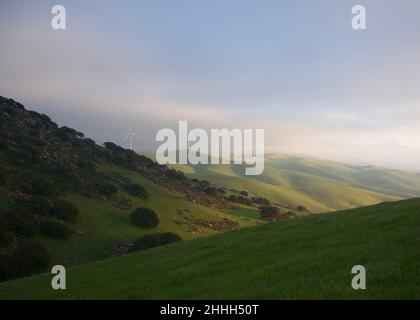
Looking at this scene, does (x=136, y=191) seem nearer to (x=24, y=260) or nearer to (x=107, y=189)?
(x=107, y=189)

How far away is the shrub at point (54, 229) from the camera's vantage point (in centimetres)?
4412

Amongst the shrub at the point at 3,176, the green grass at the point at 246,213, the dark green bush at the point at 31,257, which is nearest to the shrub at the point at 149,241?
the dark green bush at the point at 31,257

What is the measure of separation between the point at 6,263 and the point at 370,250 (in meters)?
32.8

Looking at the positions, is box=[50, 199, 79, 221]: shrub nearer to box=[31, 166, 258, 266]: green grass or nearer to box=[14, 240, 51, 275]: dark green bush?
box=[31, 166, 258, 266]: green grass

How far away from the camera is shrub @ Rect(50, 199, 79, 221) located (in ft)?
160

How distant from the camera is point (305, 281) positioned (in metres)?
13.2

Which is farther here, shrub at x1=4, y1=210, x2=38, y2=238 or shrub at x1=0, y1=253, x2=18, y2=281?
shrub at x1=4, y1=210, x2=38, y2=238

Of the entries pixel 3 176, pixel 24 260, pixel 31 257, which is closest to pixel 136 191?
pixel 3 176

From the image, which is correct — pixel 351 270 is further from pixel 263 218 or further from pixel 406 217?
pixel 263 218

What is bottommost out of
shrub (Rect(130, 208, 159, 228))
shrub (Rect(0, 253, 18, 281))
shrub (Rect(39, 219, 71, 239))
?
shrub (Rect(0, 253, 18, 281))

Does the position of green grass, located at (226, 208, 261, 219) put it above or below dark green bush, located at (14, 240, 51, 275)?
above

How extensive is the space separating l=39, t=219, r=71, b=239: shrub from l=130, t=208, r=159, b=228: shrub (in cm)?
1217

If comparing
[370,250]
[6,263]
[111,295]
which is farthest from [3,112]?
[370,250]

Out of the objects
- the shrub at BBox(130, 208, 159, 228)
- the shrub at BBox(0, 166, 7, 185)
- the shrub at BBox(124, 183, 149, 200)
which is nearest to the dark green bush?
the shrub at BBox(0, 166, 7, 185)
